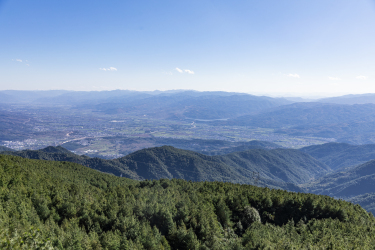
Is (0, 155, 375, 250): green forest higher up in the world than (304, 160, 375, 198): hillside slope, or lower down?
higher up

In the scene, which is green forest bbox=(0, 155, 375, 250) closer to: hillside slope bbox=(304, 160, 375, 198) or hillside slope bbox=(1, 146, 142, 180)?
hillside slope bbox=(1, 146, 142, 180)

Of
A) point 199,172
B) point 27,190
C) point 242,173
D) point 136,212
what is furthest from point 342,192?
point 27,190

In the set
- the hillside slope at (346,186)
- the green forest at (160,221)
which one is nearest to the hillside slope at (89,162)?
the green forest at (160,221)

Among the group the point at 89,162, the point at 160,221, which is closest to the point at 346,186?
the point at 89,162

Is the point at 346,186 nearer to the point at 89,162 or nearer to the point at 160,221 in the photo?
the point at 89,162

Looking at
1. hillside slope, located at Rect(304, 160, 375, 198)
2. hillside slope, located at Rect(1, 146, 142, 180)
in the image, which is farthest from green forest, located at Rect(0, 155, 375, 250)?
hillside slope, located at Rect(304, 160, 375, 198)

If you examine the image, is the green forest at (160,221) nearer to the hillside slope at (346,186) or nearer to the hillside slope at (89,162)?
the hillside slope at (89,162)

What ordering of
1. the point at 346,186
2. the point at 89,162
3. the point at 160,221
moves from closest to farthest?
the point at 160,221, the point at 89,162, the point at 346,186

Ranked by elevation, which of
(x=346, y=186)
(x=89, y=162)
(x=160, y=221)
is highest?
(x=160, y=221)
